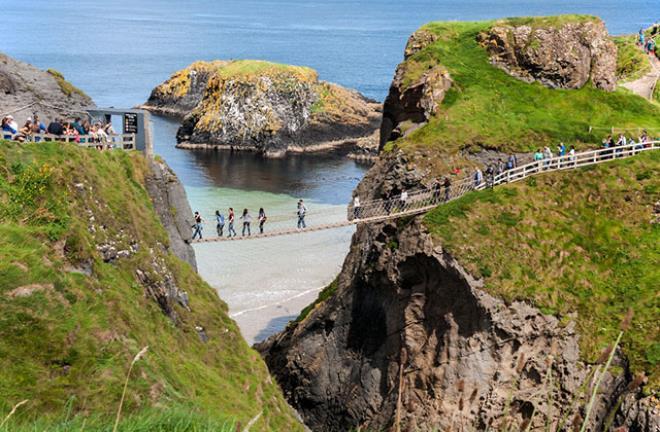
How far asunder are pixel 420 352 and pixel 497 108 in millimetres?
16591

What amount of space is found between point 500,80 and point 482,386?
21.2 m

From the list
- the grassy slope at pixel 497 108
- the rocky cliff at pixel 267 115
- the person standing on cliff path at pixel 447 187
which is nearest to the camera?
the person standing on cliff path at pixel 447 187

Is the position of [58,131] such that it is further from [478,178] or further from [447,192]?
[478,178]

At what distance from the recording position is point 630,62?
60.9 meters

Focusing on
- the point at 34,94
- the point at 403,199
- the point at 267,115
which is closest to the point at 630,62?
the point at 403,199

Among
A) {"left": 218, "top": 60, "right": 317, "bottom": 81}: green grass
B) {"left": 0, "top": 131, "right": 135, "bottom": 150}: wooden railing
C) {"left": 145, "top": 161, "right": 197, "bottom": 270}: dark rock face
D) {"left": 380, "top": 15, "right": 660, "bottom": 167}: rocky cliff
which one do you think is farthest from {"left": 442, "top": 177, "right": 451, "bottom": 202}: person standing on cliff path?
{"left": 218, "top": 60, "right": 317, "bottom": 81}: green grass

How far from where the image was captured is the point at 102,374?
21594 mm

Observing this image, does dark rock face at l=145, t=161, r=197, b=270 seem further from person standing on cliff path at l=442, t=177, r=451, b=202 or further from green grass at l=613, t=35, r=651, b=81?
green grass at l=613, t=35, r=651, b=81

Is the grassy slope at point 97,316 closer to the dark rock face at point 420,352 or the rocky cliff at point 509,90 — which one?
the dark rock face at point 420,352

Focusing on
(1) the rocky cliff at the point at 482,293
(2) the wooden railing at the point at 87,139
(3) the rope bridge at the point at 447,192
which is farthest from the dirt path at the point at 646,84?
(2) the wooden railing at the point at 87,139

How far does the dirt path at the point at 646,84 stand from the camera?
184ft

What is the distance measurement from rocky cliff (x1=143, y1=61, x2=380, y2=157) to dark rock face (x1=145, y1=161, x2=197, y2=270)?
7431cm

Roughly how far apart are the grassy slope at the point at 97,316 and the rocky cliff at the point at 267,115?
79.1 meters

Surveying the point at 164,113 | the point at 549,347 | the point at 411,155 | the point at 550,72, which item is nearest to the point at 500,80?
the point at 550,72
